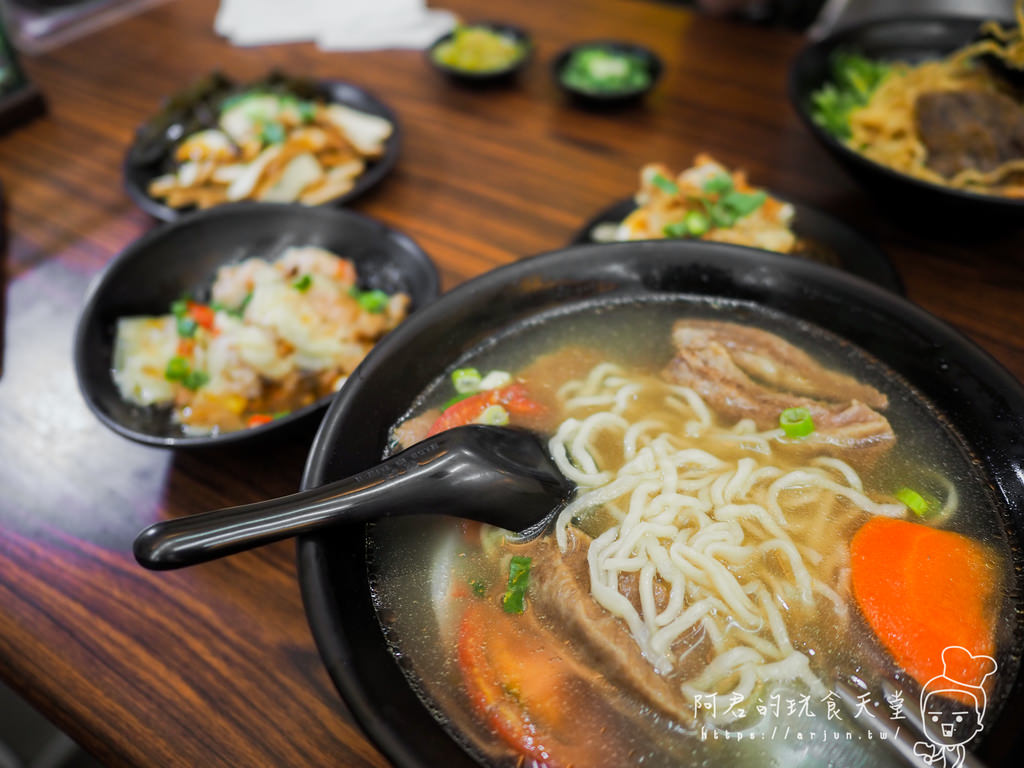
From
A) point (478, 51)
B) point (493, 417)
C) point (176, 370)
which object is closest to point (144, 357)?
point (176, 370)

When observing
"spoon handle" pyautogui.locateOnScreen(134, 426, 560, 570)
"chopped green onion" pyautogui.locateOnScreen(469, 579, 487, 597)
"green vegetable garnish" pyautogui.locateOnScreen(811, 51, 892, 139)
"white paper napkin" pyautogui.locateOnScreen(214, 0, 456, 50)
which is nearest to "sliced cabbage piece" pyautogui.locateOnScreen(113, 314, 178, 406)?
"spoon handle" pyautogui.locateOnScreen(134, 426, 560, 570)

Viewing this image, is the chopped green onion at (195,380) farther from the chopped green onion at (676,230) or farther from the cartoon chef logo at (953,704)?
the cartoon chef logo at (953,704)

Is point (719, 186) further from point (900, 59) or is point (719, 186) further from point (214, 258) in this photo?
point (214, 258)

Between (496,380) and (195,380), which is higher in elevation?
(496,380)

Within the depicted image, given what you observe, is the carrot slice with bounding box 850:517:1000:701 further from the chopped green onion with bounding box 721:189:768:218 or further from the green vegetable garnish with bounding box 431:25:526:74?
the green vegetable garnish with bounding box 431:25:526:74

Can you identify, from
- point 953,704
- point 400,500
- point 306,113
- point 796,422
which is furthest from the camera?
point 306,113

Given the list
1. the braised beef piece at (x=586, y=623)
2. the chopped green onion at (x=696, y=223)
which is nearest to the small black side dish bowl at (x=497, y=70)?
the chopped green onion at (x=696, y=223)
